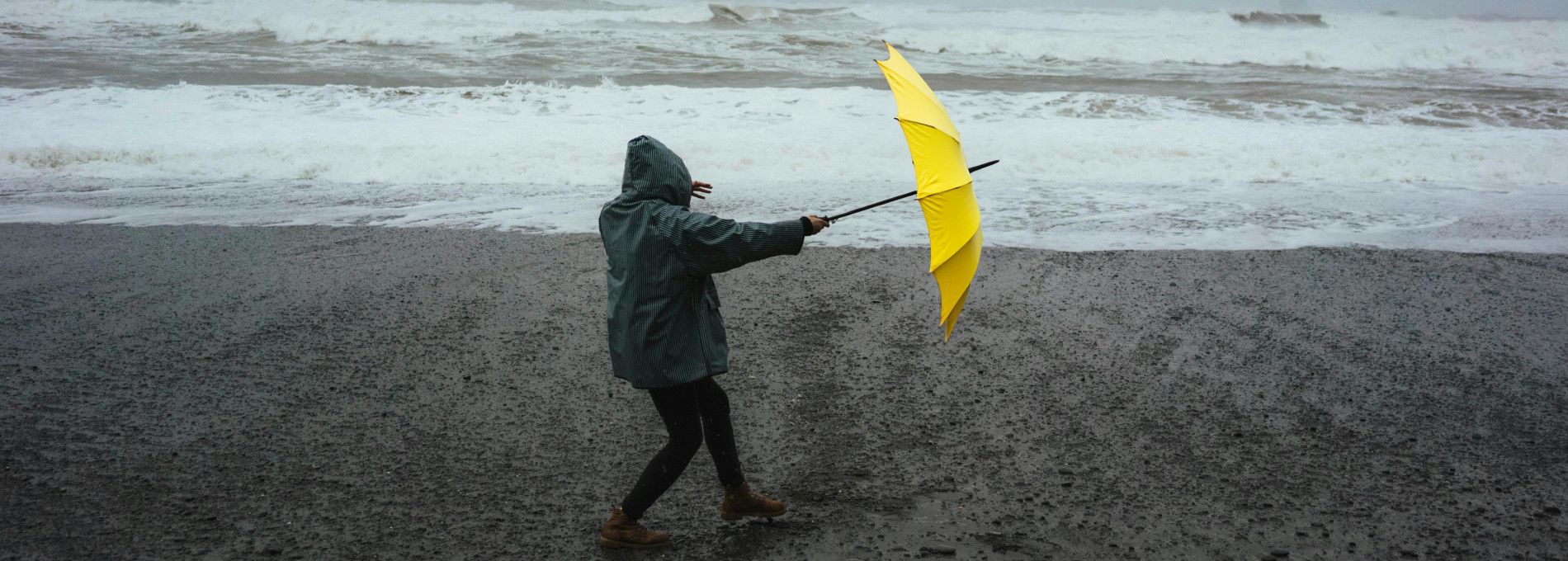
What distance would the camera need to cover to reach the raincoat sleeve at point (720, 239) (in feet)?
8.63

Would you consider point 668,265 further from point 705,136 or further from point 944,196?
point 705,136

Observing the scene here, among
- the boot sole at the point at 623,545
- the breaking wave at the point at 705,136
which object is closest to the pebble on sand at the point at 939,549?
the boot sole at the point at 623,545

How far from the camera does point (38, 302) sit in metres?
5.48

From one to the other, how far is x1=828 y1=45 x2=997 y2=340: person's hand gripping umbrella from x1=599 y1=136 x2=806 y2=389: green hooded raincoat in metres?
0.32

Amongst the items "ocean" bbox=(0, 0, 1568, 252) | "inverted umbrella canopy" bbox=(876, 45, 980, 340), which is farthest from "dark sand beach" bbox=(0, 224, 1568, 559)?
"ocean" bbox=(0, 0, 1568, 252)

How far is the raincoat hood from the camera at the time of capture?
2711mm

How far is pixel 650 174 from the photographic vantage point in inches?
107

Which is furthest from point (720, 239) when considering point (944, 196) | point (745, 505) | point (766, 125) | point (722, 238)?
point (766, 125)

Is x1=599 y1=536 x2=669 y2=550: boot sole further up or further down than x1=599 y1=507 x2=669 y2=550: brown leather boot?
further down

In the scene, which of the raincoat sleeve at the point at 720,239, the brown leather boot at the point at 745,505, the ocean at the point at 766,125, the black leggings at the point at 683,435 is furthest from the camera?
the ocean at the point at 766,125

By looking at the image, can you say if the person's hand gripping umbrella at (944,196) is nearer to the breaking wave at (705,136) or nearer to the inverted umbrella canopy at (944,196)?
the inverted umbrella canopy at (944,196)

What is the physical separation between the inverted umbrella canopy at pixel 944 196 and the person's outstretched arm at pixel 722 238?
315mm

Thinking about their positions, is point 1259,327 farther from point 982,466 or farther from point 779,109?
point 779,109

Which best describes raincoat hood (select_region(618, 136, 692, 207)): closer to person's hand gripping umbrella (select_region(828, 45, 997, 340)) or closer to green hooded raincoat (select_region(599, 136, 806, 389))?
green hooded raincoat (select_region(599, 136, 806, 389))
